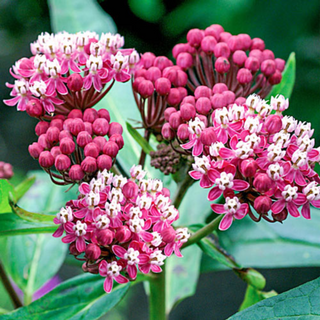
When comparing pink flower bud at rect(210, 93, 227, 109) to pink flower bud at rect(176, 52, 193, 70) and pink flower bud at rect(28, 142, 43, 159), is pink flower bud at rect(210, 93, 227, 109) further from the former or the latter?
pink flower bud at rect(28, 142, 43, 159)

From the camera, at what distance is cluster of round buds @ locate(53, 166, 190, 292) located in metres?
0.67

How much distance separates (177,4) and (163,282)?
1127 millimetres

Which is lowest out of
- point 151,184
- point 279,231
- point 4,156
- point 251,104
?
point 279,231

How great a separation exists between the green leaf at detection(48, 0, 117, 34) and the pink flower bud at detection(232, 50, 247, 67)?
43 centimetres

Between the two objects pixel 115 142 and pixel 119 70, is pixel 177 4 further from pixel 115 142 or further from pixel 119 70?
pixel 115 142

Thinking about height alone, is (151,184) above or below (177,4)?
below

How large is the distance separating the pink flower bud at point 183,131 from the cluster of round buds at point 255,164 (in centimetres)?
1

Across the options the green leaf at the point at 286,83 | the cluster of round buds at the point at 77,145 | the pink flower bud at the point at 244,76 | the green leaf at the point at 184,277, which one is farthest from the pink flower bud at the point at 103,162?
the green leaf at the point at 184,277

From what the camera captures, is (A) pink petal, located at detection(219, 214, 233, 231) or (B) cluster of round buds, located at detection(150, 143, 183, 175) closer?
(A) pink petal, located at detection(219, 214, 233, 231)

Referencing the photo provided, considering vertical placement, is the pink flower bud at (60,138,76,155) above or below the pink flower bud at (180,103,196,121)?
below

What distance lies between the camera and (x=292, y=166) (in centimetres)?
68

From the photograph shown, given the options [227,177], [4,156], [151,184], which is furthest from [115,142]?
[4,156]

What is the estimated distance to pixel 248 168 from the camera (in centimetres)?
66

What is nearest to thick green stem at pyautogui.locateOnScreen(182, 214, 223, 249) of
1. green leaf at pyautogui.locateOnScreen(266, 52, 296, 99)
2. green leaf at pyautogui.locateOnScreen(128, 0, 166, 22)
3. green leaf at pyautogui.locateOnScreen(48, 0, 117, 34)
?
green leaf at pyautogui.locateOnScreen(266, 52, 296, 99)
